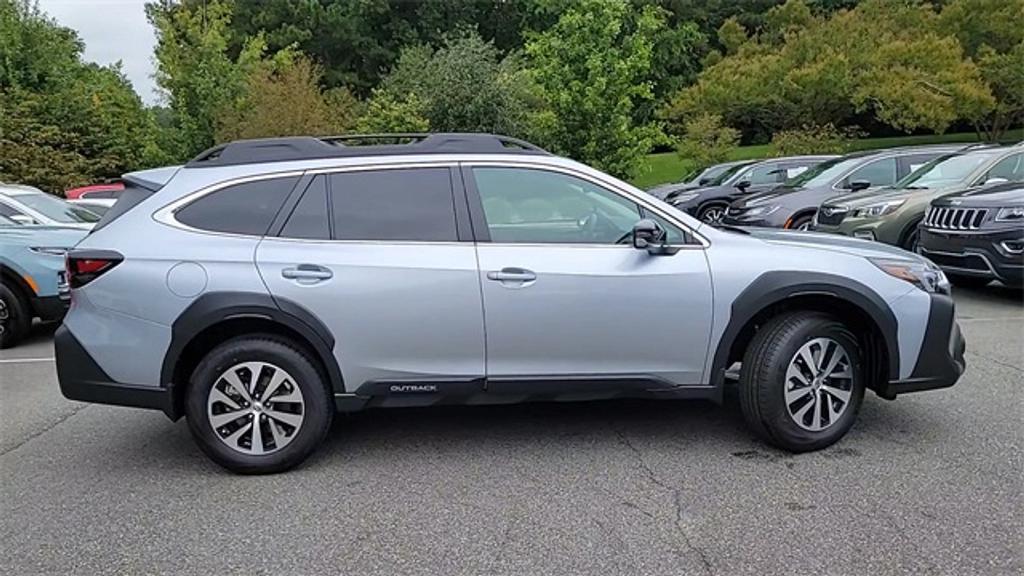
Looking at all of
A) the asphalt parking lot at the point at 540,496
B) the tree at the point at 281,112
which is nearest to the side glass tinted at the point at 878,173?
the asphalt parking lot at the point at 540,496

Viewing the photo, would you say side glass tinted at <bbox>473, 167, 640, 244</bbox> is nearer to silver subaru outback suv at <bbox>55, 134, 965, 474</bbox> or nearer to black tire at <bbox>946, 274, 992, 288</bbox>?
silver subaru outback suv at <bbox>55, 134, 965, 474</bbox>

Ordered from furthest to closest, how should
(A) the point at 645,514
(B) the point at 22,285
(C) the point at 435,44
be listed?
(C) the point at 435,44 → (B) the point at 22,285 → (A) the point at 645,514

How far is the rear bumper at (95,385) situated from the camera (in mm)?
4145

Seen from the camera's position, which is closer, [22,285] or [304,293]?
[304,293]

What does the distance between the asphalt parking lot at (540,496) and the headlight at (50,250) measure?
3.11 metres

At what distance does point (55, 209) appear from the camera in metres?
9.23

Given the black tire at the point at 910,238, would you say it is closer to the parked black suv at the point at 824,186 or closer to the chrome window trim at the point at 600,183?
the parked black suv at the point at 824,186

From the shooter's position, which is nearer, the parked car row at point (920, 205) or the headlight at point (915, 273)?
the headlight at point (915, 273)

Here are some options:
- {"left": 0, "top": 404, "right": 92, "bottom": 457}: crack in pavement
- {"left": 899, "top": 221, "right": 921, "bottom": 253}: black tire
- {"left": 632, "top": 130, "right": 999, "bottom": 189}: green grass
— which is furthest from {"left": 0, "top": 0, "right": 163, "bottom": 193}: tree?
{"left": 899, "top": 221, "right": 921, "bottom": 253}: black tire

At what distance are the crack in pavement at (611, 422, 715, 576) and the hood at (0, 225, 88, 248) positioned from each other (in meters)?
5.98

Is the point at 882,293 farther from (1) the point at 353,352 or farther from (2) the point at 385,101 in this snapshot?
(2) the point at 385,101

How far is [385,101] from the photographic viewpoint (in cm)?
2312

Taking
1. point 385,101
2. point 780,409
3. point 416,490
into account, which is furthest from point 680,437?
point 385,101

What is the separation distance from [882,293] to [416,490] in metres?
2.65
